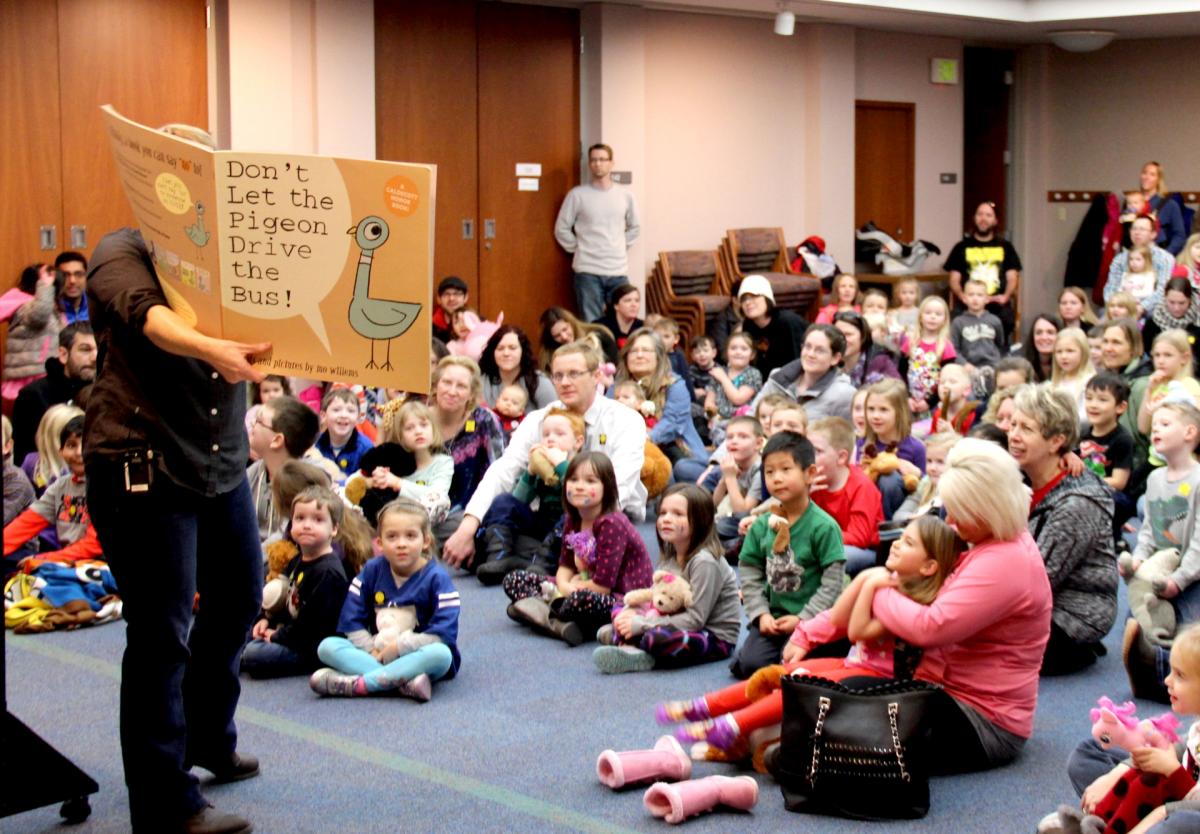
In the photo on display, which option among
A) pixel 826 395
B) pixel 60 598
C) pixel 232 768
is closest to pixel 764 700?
pixel 232 768

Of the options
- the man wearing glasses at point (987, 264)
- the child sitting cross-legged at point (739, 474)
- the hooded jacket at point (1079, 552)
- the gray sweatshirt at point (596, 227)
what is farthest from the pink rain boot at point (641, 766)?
the man wearing glasses at point (987, 264)

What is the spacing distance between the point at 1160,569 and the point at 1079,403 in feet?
10.2

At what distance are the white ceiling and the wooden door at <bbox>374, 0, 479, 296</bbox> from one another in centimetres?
154

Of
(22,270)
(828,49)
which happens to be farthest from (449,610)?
(828,49)

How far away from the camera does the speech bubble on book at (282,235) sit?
320cm

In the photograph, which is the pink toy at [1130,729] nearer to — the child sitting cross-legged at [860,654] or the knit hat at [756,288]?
the child sitting cross-legged at [860,654]

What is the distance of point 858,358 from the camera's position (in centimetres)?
909

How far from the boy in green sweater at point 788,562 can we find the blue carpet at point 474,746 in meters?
0.23

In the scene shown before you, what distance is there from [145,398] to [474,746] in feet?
5.12

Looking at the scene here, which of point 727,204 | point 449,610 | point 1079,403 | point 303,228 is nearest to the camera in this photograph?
point 303,228

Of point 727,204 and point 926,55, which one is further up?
point 926,55

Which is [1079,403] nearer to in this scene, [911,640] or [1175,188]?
[911,640]

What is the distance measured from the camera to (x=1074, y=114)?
15742 millimetres

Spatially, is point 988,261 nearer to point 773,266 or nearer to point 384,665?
point 773,266
